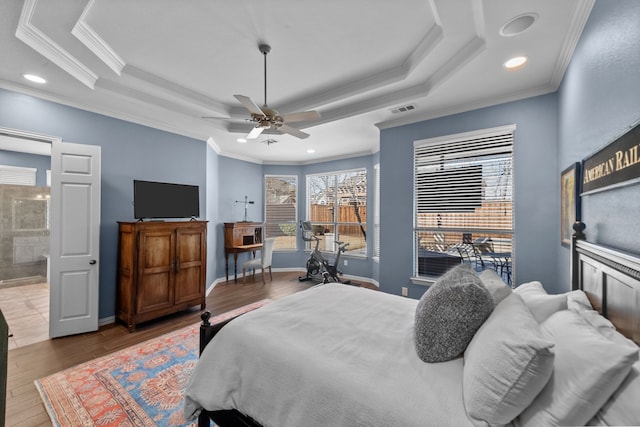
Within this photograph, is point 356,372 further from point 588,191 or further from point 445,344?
point 588,191

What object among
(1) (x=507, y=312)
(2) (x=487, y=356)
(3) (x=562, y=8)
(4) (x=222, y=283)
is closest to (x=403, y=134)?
(3) (x=562, y=8)

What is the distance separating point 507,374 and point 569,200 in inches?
82.7

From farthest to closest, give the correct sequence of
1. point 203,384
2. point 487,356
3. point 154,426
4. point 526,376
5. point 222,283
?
point 222,283
point 154,426
point 203,384
point 487,356
point 526,376

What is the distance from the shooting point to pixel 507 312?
4.05 ft

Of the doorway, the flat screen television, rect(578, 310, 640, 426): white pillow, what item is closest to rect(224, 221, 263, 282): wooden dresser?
the flat screen television

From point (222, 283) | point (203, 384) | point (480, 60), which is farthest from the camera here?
point (222, 283)

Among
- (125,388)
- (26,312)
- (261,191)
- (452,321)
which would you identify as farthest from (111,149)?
(452,321)

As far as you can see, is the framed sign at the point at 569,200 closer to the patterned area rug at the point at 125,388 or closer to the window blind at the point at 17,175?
the patterned area rug at the point at 125,388

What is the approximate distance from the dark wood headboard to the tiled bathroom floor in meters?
4.88

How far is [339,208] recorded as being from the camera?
6422mm

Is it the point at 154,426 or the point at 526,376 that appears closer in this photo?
the point at 526,376

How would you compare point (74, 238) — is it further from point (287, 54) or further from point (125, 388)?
point (287, 54)

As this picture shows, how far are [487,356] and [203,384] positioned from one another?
1481 millimetres

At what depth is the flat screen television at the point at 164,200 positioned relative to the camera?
141 inches
